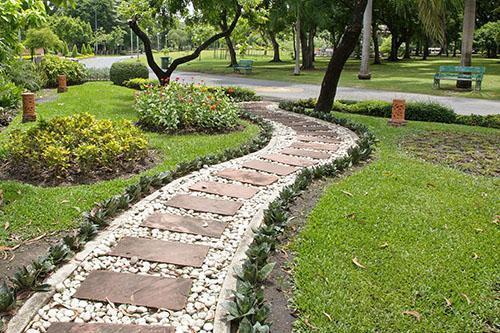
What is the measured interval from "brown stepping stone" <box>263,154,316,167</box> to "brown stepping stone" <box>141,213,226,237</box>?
241cm

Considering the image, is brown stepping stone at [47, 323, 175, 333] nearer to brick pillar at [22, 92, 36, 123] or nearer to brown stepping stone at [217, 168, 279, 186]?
brown stepping stone at [217, 168, 279, 186]

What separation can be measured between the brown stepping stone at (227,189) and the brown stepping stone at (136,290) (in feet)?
6.18

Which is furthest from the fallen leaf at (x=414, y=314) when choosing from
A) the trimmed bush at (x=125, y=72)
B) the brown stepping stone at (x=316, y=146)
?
the trimmed bush at (x=125, y=72)

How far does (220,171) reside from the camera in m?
5.86

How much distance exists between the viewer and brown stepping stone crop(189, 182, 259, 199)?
4988mm

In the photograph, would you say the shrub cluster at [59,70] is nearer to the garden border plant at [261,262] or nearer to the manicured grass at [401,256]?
the garden border plant at [261,262]

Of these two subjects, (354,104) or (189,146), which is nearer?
(189,146)

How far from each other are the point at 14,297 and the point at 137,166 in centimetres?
334

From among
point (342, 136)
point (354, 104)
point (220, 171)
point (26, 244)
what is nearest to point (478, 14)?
point (354, 104)

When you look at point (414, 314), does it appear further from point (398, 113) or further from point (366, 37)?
point (366, 37)

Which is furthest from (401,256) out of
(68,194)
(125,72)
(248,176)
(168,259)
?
(125,72)

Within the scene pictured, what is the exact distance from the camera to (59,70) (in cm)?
1730

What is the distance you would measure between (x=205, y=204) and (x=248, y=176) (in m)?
1.16

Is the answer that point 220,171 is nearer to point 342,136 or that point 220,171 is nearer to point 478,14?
point 342,136
